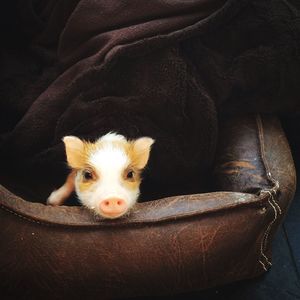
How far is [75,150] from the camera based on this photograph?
1158 millimetres

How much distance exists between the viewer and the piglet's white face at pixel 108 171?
1.04m

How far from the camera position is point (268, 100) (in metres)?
1.35

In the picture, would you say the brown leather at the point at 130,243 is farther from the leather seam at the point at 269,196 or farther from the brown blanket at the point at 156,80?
the brown blanket at the point at 156,80

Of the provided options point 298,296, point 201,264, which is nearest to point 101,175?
point 201,264

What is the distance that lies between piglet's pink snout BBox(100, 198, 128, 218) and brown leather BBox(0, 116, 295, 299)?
5cm

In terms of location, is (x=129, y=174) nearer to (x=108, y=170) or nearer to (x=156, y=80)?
(x=108, y=170)

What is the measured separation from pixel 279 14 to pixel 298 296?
0.80 metres

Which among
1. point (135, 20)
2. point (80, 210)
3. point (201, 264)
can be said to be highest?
point (135, 20)

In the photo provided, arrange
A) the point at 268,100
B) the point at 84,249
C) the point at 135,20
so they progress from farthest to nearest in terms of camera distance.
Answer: the point at 268,100 < the point at 135,20 < the point at 84,249

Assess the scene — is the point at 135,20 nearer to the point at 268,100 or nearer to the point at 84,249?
the point at 268,100

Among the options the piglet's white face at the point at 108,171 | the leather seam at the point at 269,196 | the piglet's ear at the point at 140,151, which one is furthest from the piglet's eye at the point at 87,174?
the leather seam at the point at 269,196

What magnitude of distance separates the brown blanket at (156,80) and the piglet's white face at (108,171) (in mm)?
135

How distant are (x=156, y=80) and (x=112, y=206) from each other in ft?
1.35

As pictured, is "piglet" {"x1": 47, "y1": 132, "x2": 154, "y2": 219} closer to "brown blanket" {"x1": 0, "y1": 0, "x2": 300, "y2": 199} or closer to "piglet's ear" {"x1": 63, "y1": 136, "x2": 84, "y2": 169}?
"piglet's ear" {"x1": 63, "y1": 136, "x2": 84, "y2": 169}
